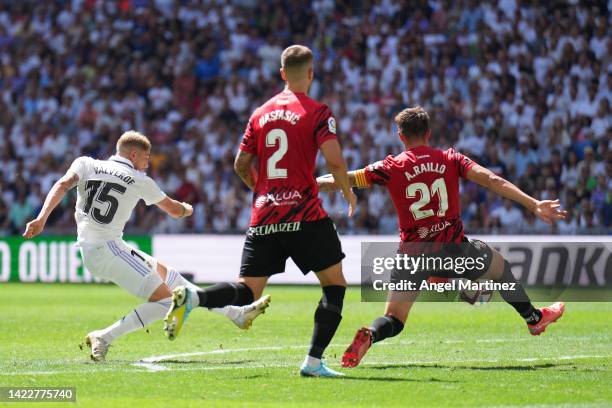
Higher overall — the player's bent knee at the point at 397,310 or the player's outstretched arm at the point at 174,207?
the player's outstretched arm at the point at 174,207

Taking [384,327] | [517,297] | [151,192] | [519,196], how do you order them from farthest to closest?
[151,192], [517,297], [384,327], [519,196]

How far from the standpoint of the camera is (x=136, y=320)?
10.2 meters

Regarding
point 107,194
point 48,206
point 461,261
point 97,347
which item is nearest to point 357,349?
point 461,261

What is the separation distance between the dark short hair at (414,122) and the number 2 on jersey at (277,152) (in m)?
1.43

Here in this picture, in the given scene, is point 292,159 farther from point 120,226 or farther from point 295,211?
point 120,226

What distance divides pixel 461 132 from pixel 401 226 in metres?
15.1

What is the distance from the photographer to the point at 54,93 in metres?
29.8

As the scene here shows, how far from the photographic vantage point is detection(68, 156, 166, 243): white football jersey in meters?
10.3

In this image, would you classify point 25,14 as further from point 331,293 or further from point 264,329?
point 331,293

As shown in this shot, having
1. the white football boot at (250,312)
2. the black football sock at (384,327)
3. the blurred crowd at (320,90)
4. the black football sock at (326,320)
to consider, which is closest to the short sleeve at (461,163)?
the black football sock at (384,327)

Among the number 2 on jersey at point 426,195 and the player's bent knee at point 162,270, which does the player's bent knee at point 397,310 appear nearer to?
the number 2 on jersey at point 426,195

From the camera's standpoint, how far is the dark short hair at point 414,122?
9820 mm

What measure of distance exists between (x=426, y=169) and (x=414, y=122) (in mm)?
420

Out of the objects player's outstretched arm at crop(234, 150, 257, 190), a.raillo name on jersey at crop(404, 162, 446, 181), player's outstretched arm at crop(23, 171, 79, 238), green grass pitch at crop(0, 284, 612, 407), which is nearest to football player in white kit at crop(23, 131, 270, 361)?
player's outstretched arm at crop(23, 171, 79, 238)
